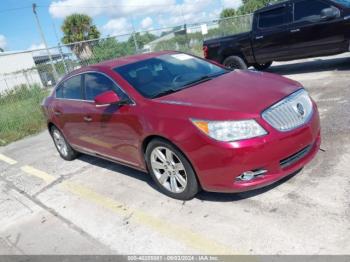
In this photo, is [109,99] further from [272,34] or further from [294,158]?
[272,34]

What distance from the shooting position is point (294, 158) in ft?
12.3

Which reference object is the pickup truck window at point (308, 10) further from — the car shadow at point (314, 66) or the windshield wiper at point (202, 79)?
the windshield wiper at point (202, 79)

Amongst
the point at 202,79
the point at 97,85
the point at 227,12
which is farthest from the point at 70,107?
the point at 227,12

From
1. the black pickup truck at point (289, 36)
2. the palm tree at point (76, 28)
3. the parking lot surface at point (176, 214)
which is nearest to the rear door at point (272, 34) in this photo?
the black pickup truck at point (289, 36)

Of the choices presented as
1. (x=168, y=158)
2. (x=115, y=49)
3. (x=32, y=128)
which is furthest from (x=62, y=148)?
(x=115, y=49)

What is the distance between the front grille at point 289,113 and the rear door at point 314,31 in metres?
5.42

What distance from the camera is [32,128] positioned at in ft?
33.4

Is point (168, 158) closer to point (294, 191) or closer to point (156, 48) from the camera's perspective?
point (294, 191)

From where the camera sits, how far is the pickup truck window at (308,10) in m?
8.88

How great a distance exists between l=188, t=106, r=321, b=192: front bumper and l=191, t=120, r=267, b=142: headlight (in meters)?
0.05

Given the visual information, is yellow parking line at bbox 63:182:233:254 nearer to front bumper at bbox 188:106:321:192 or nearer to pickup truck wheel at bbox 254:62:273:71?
front bumper at bbox 188:106:321:192

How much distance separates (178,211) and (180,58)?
90.3 inches

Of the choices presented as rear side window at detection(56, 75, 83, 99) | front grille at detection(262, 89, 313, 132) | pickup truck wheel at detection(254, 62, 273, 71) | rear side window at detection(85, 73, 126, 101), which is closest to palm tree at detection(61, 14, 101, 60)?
pickup truck wheel at detection(254, 62, 273, 71)

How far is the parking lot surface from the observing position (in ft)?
10.7
